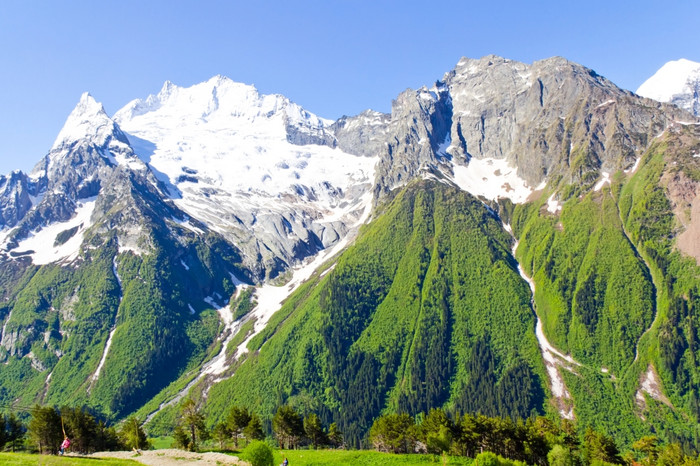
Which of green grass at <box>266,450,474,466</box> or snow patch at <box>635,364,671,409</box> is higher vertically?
green grass at <box>266,450,474,466</box>

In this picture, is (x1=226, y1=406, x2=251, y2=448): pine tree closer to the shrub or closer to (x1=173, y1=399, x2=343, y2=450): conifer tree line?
(x1=173, y1=399, x2=343, y2=450): conifer tree line

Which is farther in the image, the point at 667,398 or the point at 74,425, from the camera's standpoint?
the point at 667,398

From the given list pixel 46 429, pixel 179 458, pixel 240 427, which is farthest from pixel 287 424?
pixel 46 429

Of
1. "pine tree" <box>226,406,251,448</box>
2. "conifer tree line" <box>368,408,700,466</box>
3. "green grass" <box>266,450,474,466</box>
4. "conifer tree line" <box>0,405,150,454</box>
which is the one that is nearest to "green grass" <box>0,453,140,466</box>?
"green grass" <box>266,450,474,466</box>

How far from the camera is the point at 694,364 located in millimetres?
190375

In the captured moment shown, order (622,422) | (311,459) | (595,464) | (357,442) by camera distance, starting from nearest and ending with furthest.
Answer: (311,459) < (595,464) < (622,422) < (357,442)

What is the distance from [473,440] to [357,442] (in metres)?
107

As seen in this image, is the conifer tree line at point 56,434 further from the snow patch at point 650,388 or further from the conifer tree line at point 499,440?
the snow patch at point 650,388

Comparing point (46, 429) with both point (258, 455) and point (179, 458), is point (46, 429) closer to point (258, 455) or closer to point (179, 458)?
point (179, 458)

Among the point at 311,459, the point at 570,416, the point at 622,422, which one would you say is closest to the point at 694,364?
the point at 622,422

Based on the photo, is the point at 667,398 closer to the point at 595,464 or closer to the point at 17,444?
the point at 595,464

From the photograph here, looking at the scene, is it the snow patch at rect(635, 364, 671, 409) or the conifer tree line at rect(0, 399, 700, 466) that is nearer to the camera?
the conifer tree line at rect(0, 399, 700, 466)

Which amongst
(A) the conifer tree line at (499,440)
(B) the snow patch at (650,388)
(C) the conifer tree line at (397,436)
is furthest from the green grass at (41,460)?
(B) the snow patch at (650,388)

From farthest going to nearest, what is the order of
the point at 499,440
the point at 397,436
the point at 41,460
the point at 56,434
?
1. the point at 397,436
2. the point at 499,440
3. the point at 56,434
4. the point at 41,460
